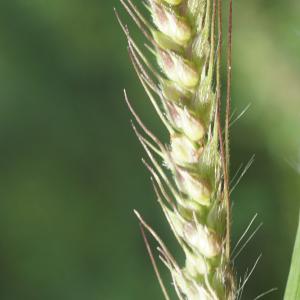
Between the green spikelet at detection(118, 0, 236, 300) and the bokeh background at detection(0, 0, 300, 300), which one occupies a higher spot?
the green spikelet at detection(118, 0, 236, 300)

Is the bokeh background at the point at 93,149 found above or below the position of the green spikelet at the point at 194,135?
below

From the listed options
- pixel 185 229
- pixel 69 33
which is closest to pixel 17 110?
pixel 69 33

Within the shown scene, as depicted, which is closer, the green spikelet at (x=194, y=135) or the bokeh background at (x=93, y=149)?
the green spikelet at (x=194, y=135)

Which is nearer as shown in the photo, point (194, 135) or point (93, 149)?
point (194, 135)

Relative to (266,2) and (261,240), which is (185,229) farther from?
(266,2)

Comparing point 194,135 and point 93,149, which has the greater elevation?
point 194,135

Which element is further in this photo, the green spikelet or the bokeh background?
the bokeh background
